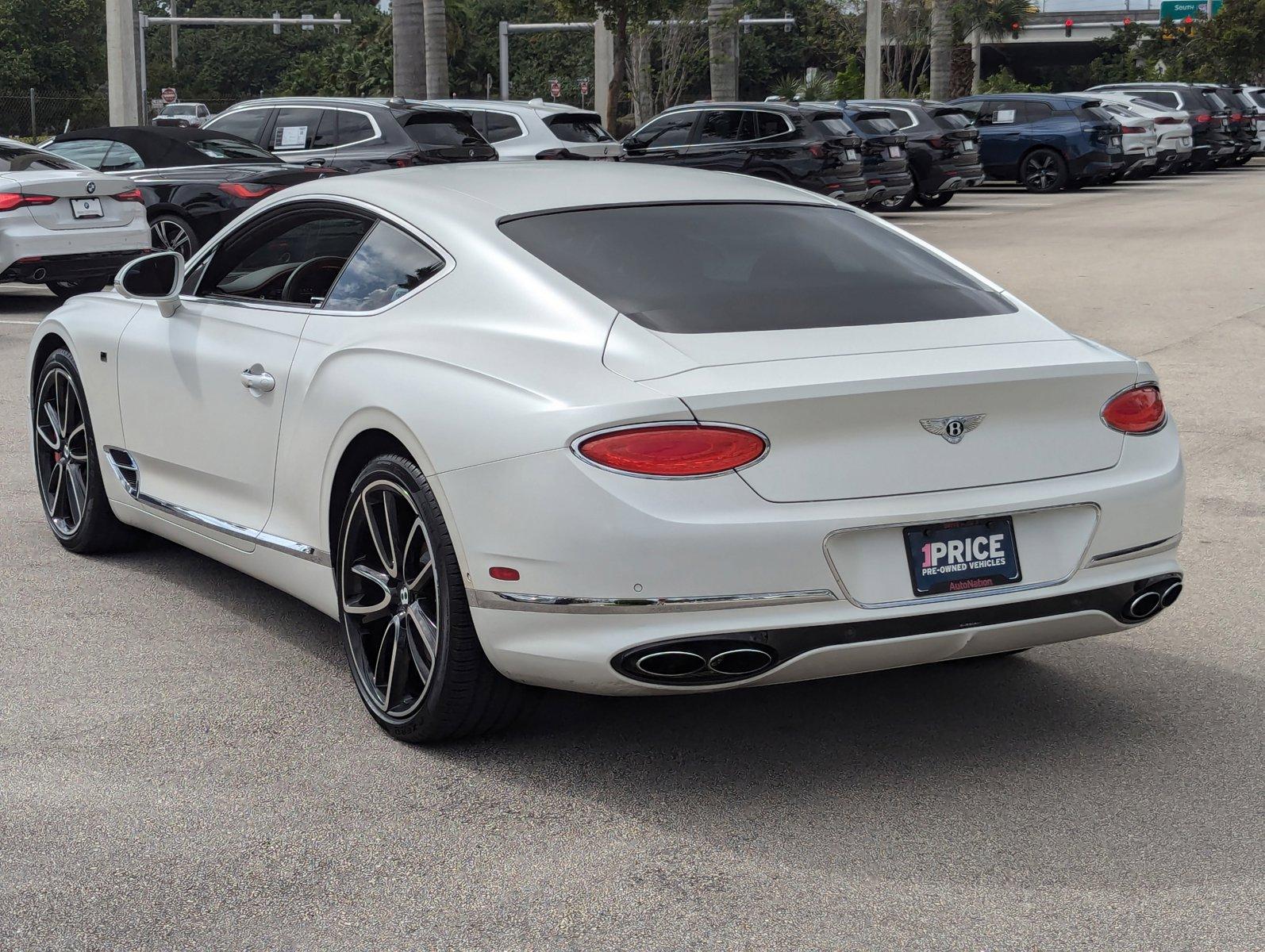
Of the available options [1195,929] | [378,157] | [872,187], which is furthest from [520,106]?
[1195,929]

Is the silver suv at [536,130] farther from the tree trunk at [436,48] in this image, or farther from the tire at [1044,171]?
the tire at [1044,171]

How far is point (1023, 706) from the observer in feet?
15.2

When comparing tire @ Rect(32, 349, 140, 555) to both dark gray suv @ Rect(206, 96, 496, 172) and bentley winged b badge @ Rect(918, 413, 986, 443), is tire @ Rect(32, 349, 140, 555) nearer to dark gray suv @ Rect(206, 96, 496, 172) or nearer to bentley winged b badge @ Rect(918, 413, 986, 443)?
bentley winged b badge @ Rect(918, 413, 986, 443)

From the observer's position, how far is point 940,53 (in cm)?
4275

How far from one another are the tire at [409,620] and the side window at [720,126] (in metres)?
19.2

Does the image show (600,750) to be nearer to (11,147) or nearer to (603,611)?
(603,611)

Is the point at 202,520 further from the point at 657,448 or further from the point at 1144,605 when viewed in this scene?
the point at 1144,605

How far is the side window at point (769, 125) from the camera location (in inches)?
897

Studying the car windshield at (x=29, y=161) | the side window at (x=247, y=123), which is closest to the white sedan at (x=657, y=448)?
the car windshield at (x=29, y=161)

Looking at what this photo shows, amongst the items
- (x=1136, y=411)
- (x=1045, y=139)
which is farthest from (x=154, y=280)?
(x=1045, y=139)

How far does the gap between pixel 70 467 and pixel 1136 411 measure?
4.06 m

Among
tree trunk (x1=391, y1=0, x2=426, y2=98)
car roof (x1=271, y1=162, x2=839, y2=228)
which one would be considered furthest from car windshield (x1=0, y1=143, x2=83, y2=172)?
car roof (x1=271, y1=162, x2=839, y2=228)

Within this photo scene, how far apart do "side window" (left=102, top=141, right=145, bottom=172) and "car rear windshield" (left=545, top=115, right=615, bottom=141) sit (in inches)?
231

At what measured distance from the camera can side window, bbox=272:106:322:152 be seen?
57.3ft
